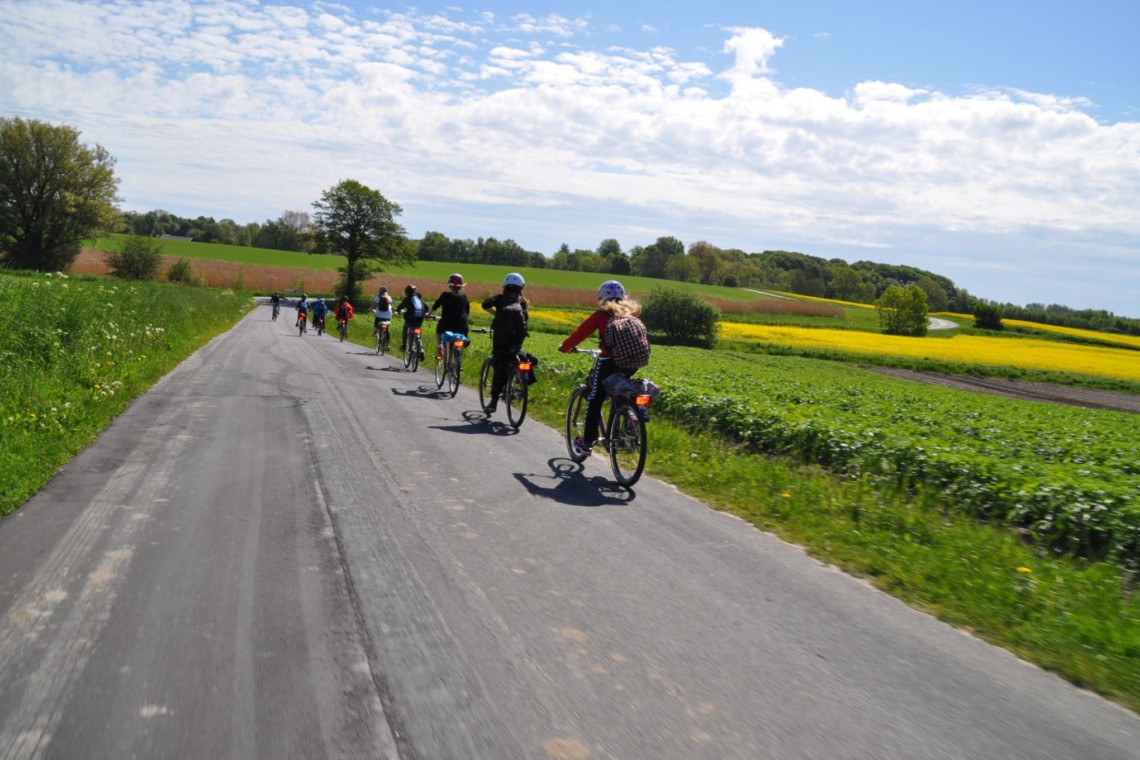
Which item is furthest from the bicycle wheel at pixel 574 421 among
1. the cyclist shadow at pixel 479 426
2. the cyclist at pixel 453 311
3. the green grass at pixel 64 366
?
the cyclist at pixel 453 311

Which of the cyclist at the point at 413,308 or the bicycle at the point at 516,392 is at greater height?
the cyclist at the point at 413,308

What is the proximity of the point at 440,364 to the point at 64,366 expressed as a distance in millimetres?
6278

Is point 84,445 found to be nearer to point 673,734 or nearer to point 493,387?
point 493,387

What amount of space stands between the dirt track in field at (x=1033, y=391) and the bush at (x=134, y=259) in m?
61.5

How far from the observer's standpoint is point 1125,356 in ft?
194

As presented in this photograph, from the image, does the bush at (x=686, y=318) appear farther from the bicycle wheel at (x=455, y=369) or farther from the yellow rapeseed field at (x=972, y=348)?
the bicycle wheel at (x=455, y=369)

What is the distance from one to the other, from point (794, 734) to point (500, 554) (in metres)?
2.58

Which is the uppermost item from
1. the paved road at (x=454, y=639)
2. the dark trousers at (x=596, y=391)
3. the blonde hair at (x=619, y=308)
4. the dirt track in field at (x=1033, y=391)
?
the blonde hair at (x=619, y=308)

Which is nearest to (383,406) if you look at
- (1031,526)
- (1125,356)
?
(1031,526)

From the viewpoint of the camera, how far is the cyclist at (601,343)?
27.5ft

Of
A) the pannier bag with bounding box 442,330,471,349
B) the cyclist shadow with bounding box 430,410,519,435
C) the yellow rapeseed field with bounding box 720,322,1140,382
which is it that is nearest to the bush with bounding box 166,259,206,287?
the yellow rapeseed field with bounding box 720,322,1140,382

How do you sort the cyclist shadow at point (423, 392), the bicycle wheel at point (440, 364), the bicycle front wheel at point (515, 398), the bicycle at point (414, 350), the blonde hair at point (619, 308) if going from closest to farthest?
1. the blonde hair at point (619, 308)
2. the bicycle front wheel at point (515, 398)
3. the cyclist shadow at point (423, 392)
4. the bicycle wheel at point (440, 364)
5. the bicycle at point (414, 350)

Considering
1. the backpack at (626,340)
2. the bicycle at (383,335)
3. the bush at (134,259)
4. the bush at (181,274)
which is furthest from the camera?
the bush at (181,274)

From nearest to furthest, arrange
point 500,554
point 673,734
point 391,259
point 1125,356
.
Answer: point 673,734, point 500,554, point 1125,356, point 391,259
